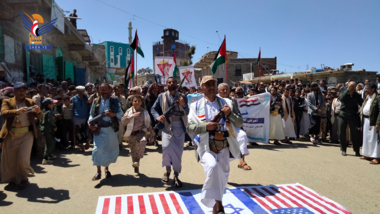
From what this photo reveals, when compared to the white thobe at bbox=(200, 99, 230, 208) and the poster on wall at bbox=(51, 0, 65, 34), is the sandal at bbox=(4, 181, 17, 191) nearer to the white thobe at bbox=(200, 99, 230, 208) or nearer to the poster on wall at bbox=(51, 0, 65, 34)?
the white thobe at bbox=(200, 99, 230, 208)

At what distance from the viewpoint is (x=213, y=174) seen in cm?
324

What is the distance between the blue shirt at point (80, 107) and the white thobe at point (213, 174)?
521 cm

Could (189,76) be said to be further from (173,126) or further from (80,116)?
(173,126)

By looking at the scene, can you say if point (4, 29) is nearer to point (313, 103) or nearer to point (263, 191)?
point (263, 191)

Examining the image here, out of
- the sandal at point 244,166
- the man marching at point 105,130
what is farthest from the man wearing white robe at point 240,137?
the man marching at point 105,130

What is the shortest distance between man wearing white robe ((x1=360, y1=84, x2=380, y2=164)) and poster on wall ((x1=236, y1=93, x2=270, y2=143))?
2.76 metres

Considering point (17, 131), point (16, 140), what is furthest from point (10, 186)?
point (17, 131)

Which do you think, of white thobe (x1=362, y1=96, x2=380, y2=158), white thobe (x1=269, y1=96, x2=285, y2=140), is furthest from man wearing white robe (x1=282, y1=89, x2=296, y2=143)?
white thobe (x1=362, y1=96, x2=380, y2=158)

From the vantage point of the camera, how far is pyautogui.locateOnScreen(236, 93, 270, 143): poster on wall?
852 centimetres

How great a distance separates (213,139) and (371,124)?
500 centimetres

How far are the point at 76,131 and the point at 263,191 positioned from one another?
577 centimetres

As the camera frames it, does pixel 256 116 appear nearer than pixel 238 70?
Yes

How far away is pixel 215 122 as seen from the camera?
334 cm

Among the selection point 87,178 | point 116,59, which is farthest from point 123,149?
point 116,59
